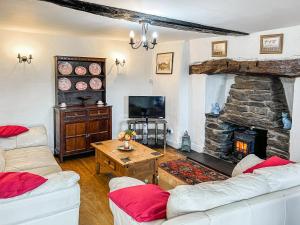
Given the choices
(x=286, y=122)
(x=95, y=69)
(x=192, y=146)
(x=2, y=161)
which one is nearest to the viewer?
(x=2, y=161)

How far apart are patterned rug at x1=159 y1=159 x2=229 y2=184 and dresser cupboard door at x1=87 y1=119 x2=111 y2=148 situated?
4.36 feet

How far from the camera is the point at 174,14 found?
121 inches

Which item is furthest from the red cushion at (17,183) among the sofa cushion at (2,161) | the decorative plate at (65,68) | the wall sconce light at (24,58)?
the decorative plate at (65,68)

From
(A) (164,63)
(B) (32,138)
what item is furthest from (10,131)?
(A) (164,63)

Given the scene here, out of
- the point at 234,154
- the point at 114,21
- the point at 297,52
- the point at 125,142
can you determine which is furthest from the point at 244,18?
the point at 234,154

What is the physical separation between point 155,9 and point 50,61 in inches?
117

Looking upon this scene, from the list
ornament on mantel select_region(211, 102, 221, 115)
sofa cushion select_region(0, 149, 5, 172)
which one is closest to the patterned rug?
ornament on mantel select_region(211, 102, 221, 115)

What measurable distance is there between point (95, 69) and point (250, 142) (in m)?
3.29

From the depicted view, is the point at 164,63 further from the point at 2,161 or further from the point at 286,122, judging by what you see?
the point at 2,161

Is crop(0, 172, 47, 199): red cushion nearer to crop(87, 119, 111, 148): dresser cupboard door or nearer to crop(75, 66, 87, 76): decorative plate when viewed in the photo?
crop(87, 119, 111, 148): dresser cupboard door

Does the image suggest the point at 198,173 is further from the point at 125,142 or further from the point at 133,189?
the point at 133,189

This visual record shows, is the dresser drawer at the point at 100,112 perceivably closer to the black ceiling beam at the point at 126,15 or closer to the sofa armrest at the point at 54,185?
the black ceiling beam at the point at 126,15

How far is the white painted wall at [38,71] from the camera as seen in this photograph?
187 inches

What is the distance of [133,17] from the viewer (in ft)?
10.3
